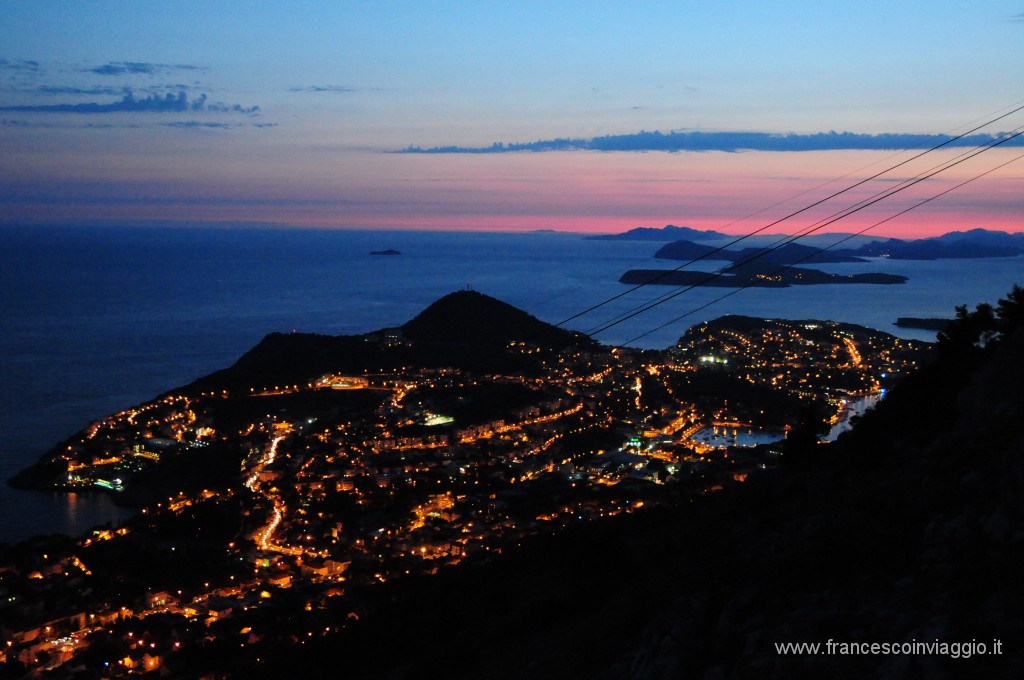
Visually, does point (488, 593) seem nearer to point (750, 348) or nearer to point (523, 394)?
point (523, 394)

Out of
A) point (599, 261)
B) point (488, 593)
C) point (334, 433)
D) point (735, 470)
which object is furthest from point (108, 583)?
point (599, 261)

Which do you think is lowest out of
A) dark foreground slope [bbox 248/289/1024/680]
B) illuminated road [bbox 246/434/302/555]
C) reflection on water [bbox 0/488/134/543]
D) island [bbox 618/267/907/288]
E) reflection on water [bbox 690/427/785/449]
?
reflection on water [bbox 0/488/134/543]

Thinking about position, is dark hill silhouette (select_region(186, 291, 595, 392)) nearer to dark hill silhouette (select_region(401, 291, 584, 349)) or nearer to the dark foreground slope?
dark hill silhouette (select_region(401, 291, 584, 349))

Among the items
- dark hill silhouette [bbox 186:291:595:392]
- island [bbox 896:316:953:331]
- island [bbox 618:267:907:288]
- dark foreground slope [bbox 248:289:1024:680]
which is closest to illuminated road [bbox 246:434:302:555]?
dark foreground slope [bbox 248:289:1024:680]

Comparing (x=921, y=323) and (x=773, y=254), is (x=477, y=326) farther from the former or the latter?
(x=773, y=254)

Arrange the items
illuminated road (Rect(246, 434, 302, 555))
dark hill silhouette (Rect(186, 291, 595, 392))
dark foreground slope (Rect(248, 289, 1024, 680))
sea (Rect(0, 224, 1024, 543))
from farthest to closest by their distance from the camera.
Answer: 1. dark hill silhouette (Rect(186, 291, 595, 392))
2. sea (Rect(0, 224, 1024, 543))
3. illuminated road (Rect(246, 434, 302, 555))
4. dark foreground slope (Rect(248, 289, 1024, 680))

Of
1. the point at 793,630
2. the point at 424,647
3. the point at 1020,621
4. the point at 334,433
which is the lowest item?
the point at 334,433
